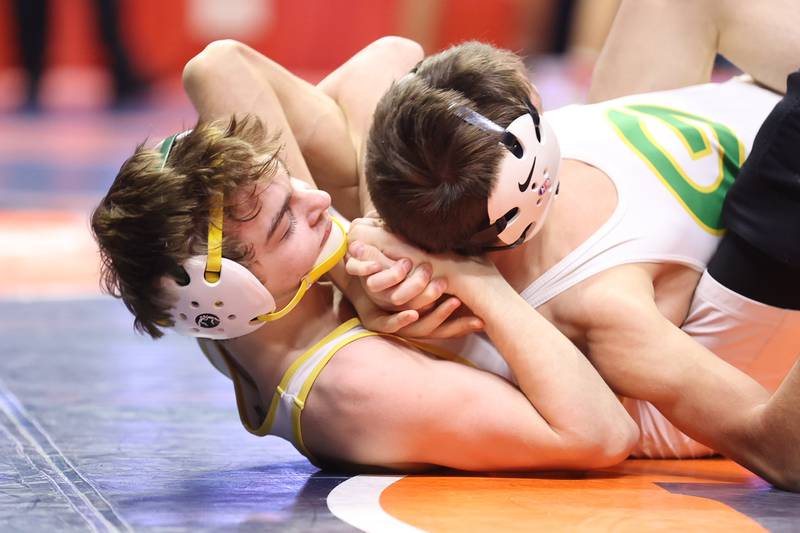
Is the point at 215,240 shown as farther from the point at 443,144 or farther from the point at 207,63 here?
the point at 207,63

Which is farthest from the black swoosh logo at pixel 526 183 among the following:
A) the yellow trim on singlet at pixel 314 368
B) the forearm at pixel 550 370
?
the yellow trim on singlet at pixel 314 368

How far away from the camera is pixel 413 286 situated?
2.96 metres

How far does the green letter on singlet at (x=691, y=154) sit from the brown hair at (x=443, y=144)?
1.61ft

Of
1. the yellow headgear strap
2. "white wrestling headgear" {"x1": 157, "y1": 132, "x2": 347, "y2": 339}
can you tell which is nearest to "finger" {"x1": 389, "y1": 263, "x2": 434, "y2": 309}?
"white wrestling headgear" {"x1": 157, "y1": 132, "x2": 347, "y2": 339}

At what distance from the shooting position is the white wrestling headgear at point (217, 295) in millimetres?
2805

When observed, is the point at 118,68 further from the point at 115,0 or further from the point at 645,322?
the point at 645,322

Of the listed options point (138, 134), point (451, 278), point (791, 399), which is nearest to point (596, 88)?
point (451, 278)

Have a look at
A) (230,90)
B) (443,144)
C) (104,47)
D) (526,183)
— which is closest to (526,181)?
(526,183)

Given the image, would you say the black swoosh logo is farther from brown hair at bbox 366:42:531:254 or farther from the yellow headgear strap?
the yellow headgear strap

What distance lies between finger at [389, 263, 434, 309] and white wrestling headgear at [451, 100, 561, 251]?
137mm

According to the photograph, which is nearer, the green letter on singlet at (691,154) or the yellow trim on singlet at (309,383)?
the yellow trim on singlet at (309,383)

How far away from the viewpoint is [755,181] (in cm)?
310

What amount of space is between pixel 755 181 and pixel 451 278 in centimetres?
81

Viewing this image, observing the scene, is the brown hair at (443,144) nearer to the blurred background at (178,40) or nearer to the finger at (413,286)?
the finger at (413,286)
